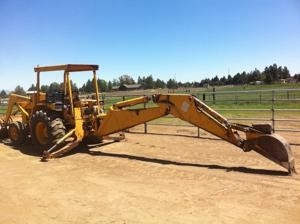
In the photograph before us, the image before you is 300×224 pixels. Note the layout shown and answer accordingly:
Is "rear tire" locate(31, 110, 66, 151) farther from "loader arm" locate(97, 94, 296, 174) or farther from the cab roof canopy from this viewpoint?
the cab roof canopy

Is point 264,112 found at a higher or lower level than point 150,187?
higher

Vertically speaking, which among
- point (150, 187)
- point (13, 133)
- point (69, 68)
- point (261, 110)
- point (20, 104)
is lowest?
point (150, 187)

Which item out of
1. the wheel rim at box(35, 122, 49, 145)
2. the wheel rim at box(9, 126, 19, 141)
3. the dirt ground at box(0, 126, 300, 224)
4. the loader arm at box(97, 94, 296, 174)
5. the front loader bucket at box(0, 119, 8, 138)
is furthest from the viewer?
the front loader bucket at box(0, 119, 8, 138)

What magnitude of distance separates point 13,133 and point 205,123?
654cm

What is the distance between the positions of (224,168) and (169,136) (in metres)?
4.75

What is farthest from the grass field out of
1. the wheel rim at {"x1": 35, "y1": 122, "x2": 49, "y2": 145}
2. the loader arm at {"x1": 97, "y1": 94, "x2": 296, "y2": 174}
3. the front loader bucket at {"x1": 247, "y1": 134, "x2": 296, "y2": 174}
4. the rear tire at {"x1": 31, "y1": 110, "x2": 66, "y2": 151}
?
the front loader bucket at {"x1": 247, "y1": 134, "x2": 296, "y2": 174}

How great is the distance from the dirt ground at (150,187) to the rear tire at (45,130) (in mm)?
563

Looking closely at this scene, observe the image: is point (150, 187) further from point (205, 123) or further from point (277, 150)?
point (277, 150)

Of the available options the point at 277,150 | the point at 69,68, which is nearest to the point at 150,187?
the point at 277,150

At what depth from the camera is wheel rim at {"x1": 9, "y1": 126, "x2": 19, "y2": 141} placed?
12329 mm

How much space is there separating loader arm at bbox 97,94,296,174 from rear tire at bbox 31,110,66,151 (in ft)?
3.51

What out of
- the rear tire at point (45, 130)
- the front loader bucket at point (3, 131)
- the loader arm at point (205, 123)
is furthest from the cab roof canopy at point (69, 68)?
the front loader bucket at point (3, 131)

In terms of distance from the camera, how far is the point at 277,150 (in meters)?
7.65

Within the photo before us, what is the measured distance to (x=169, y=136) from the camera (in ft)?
43.0
